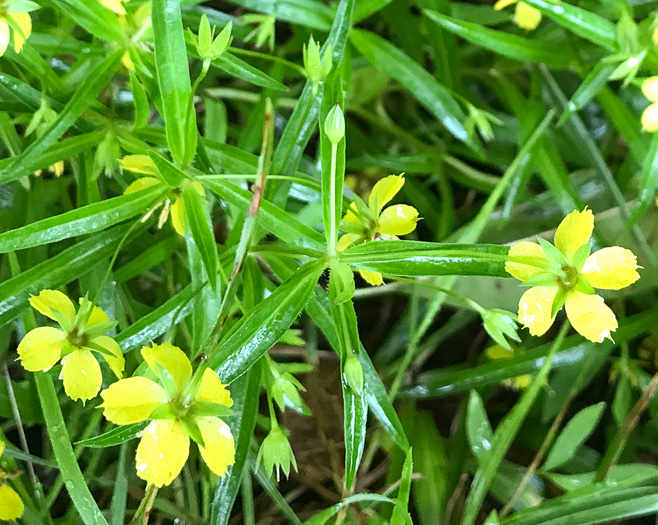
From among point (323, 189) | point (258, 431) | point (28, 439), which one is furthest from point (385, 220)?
point (28, 439)

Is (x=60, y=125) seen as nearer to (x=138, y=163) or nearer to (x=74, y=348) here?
(x=138, y=163)

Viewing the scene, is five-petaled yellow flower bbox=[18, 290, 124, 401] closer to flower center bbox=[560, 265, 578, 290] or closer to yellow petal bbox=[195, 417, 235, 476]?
yellow petal bbox=[195, 417, 235, 476]

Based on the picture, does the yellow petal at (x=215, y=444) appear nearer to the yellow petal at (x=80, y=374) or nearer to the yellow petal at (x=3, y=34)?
the yellow petal at (x=80, y=374)

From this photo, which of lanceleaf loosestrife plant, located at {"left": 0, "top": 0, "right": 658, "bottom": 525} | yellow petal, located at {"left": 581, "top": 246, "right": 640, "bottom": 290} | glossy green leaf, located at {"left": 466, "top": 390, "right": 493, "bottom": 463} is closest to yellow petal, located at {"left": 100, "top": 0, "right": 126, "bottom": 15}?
lanceleaf loosestrife plant, located at {"left": 0, "top": 0, "right": 658, "bottom": 525}

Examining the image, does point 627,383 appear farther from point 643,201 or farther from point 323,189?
point 323,189

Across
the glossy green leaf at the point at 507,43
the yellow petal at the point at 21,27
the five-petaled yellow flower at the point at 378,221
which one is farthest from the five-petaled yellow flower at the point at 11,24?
the glossy green leaf at the point at 507,43

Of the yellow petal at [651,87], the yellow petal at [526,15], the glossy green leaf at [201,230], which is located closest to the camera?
the glossy green leaf at [201,230]

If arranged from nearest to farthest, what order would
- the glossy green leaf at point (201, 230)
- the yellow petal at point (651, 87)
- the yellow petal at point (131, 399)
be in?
Answer: the yellow petal at point (131, 399) < the glossy green leaf at point (201, 230) < the yellow petal at point (651, 87)
